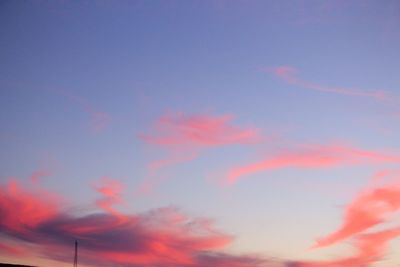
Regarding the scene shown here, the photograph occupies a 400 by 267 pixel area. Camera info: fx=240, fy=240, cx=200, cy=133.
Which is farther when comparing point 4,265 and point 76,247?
point 76,247

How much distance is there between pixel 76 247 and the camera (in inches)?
2208

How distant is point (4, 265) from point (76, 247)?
62.2 ft

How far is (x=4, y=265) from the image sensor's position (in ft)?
125
